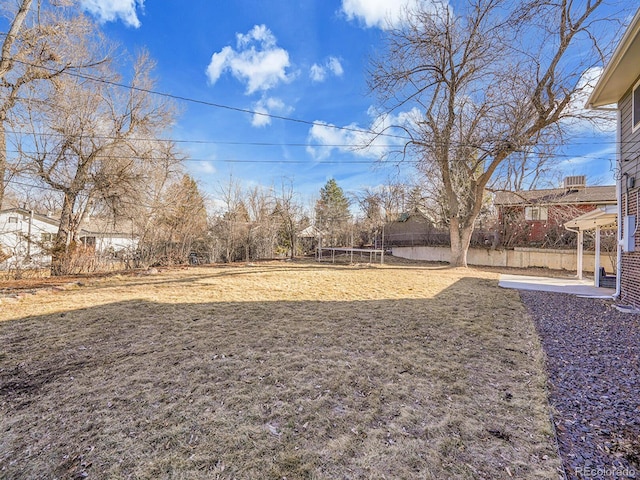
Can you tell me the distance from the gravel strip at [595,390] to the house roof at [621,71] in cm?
421

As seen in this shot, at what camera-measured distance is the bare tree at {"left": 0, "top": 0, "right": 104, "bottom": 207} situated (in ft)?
24.6

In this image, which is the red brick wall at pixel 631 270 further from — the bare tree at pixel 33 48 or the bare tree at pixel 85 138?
the bare tree at pixel 33 48

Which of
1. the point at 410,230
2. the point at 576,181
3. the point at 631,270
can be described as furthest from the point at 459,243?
the point at 576,181

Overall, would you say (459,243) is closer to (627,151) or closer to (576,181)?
(627,151)

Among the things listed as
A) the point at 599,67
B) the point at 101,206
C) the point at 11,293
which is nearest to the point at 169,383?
the point at 11,293

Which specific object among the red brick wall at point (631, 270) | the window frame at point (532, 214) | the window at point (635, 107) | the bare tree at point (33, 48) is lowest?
the red brick wall at point (631, 270)

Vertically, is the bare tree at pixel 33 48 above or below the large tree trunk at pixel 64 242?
above

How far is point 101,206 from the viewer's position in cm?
990

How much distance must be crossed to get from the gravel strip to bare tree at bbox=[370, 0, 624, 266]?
7049 millimetres

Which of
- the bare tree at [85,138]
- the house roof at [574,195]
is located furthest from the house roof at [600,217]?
the bare tree at [85,138]

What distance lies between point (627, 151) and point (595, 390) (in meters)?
5.59

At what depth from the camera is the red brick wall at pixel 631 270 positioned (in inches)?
198

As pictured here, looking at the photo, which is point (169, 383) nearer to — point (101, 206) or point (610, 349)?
point (610, 349)

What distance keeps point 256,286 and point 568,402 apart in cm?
591
